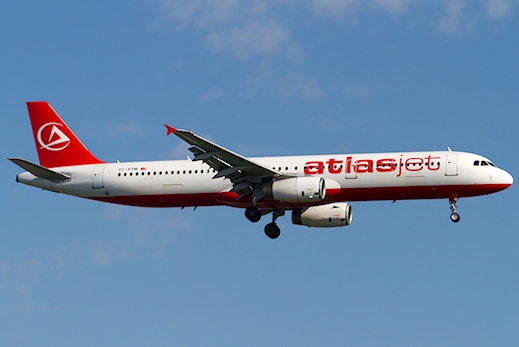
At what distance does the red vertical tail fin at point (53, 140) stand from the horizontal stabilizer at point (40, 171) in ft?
5.11

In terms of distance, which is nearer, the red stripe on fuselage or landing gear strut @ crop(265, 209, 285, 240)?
the red stripe on fuselage

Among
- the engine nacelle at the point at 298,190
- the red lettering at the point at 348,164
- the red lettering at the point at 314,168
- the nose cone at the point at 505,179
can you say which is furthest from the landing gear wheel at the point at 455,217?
the red lettering at the point at 314,168

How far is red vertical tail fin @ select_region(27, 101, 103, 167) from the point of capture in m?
58.6

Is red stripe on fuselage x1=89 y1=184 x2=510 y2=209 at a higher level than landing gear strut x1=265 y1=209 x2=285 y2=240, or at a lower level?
higher

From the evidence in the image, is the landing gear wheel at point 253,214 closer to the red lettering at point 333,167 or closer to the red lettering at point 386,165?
the red lettering at point 333,167

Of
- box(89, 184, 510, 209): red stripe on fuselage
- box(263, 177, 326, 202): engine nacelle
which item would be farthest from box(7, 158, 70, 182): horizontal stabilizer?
box(263, 177, 326, 202): engine nacelle

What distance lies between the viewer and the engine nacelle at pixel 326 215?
5550 cm

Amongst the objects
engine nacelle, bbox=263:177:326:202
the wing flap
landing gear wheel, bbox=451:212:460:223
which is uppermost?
the wing flap

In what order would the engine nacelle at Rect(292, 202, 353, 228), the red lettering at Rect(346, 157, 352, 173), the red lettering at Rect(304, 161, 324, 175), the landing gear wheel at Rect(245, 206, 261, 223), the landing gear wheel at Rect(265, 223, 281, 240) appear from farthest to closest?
the landing gear wheel at Rect(265, 223, 281, 240)
the engine nacelle at Rect(292, 202, 353, 228)
the landing gear wheel at Rect(245, 206, 261, 223)
the red lettering at Rect(304, 161, 324, 175)
the red lettering at Rect(346, 157, 352, 173)

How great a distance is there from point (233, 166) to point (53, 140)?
1363 cm

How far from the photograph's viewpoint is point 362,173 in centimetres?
5178

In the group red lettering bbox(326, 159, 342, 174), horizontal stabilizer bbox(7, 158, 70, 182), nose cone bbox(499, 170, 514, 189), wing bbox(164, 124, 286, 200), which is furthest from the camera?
horizontal stabilizer bbox(7, 158, 70, 182)

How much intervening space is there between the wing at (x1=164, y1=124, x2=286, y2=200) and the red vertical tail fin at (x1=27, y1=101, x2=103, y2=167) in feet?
33.3

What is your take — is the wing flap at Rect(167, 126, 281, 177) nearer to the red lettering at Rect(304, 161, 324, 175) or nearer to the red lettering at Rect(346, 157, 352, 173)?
the red lettering at Rect(304, 161, 324, 175)
